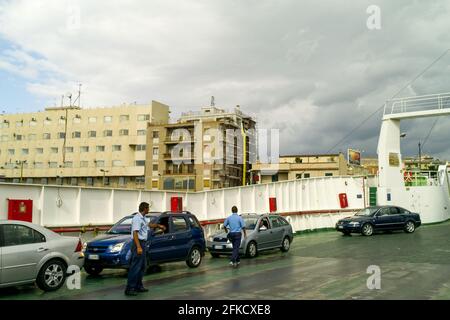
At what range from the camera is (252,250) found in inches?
607

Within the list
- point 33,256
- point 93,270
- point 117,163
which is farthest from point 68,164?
point 33,256

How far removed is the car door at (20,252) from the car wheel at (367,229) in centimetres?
1790

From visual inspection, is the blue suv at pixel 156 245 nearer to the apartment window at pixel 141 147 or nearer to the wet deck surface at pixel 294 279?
the wet deck surface at pixel 294 279

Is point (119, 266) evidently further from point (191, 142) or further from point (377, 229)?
point (191, 142)

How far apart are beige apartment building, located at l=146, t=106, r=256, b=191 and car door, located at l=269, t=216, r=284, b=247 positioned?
63.1 m

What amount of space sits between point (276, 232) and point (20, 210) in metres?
8.95

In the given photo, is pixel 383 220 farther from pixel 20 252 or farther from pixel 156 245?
pixel 20 252

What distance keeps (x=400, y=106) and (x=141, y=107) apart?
65948mm

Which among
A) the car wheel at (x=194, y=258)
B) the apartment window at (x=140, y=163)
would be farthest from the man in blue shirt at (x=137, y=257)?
the apartment window at (x=140, y=163)

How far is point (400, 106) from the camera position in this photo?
3052cm

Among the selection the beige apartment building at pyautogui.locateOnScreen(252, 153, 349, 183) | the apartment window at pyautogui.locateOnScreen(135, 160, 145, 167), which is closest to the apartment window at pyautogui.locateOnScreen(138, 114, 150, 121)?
the apartment window at pyautogui.locateOnScreen(135, 160, 145, 167)

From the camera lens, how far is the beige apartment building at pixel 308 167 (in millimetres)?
76875

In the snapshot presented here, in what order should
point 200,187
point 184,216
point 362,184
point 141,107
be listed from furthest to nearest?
1. point 141,107
2. point 200,187
3. point 362,184
4. point 184,216
